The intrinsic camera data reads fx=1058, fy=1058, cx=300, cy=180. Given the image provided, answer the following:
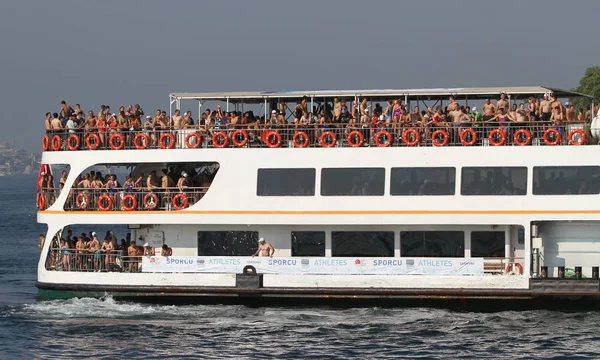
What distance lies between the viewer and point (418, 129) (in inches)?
1065

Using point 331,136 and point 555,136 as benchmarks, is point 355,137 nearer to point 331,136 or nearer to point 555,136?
point 331,136

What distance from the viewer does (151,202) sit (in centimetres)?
2770

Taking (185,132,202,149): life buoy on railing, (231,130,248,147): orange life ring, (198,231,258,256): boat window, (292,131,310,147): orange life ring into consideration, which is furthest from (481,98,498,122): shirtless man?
(185,132,202,149): life buoy on railing

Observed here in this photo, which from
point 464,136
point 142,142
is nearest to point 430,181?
point 464,136

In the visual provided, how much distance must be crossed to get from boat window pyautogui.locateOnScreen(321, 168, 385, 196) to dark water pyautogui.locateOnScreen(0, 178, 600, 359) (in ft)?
9.80

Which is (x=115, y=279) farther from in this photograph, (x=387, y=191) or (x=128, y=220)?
(x=387, y=191)

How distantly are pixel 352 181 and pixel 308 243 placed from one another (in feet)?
6.83

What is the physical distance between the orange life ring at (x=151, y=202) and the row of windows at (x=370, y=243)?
1.63 meters

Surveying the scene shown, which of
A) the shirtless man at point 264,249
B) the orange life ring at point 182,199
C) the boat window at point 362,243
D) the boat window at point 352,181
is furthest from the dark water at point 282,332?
the boat window at point 352,181

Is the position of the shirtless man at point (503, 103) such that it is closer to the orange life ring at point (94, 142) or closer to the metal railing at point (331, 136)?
the metal railing at point (331, 136)

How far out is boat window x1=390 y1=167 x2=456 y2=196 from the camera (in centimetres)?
2664

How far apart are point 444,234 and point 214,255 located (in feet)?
20.0

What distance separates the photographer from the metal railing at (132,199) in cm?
2770

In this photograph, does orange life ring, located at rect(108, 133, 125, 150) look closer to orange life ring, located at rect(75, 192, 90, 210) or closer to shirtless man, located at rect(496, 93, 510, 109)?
orange life ring, located at rect(75, 192, 90, 210)
